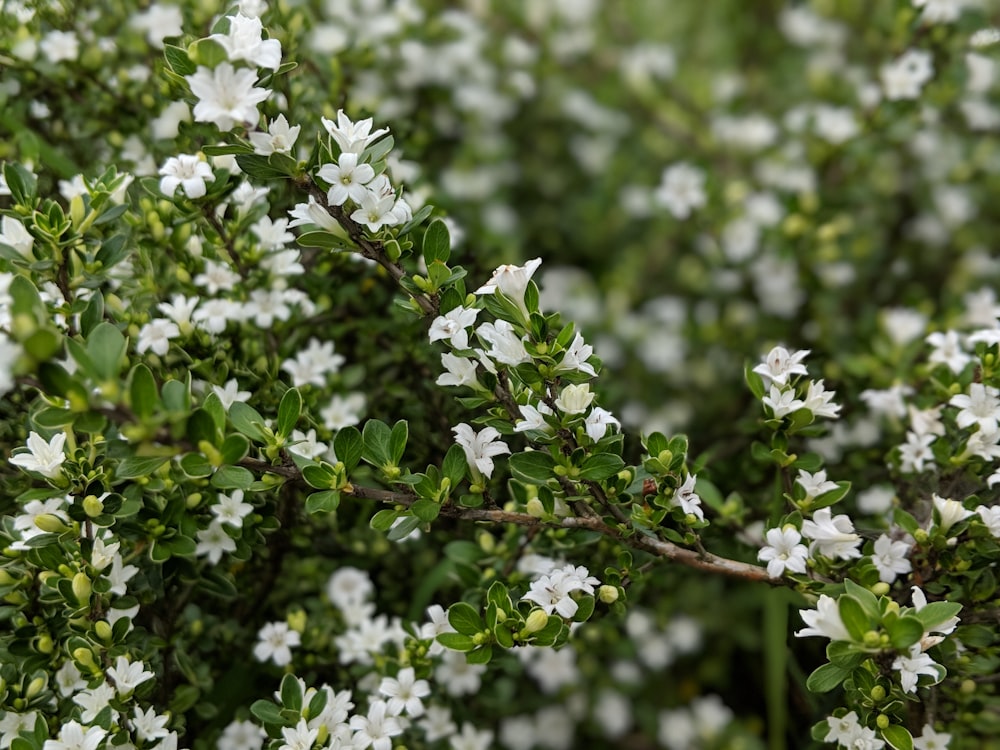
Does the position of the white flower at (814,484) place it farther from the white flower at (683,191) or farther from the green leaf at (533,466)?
the white flower at (683,191)

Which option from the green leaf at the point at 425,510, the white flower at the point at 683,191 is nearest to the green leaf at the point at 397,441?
the green leaf at the point at 425,510

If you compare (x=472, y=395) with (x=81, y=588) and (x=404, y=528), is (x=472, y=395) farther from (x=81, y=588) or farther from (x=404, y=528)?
(x=81, y=588)

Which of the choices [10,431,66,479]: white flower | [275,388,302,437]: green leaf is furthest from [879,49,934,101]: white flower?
[10,431,66,479]: white flower

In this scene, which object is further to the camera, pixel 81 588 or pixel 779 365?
pixel 779 365

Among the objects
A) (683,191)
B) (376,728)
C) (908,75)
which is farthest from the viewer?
(683,191)

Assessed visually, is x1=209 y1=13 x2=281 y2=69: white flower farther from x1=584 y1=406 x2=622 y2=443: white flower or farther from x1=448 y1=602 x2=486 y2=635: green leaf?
x1=448 y1=602 x2=486 y2=635: green leaf

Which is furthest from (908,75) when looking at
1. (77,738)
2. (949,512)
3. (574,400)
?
(77,738)
